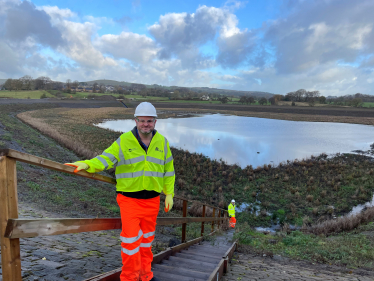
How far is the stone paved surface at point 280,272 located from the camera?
4250mm

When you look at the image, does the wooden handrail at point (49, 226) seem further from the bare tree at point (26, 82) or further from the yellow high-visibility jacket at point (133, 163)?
the bare tree at point (26, 82)

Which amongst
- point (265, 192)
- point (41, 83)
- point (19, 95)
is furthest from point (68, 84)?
point (265, 192)

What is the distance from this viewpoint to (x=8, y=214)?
1716mm

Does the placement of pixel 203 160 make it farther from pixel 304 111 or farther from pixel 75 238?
pixel 304 111

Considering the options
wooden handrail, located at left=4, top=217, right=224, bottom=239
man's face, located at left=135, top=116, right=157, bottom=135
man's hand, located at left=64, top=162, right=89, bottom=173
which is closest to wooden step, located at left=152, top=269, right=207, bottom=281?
wooden handrail, located at left=4, top=217, right=224, bottom=239

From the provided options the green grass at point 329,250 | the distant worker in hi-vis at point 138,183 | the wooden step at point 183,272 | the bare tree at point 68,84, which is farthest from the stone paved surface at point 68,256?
the bare tree at point 68,84

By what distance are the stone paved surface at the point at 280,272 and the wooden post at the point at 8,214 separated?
3.08 metres

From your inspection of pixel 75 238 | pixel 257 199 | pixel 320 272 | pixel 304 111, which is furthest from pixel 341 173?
pixel 304 111

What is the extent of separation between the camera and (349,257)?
581 cm

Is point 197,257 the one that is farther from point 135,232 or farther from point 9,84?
point 9,84

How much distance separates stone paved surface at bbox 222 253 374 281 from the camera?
4.25 meters

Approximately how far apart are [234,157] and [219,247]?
60.0 ft

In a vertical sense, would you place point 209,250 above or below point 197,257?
below

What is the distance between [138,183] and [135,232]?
553 mm
